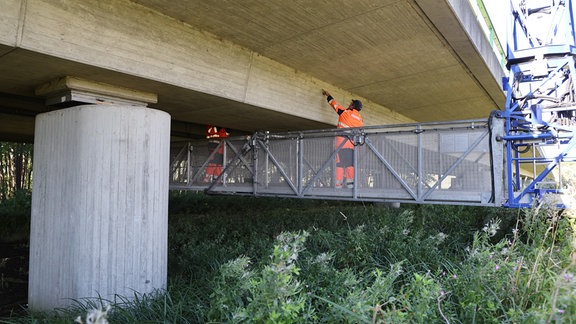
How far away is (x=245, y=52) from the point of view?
6566 millimetres

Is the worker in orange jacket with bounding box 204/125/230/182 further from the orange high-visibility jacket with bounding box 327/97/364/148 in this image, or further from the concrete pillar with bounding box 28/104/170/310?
the concrete pillar with bounding box 28/104/170/310

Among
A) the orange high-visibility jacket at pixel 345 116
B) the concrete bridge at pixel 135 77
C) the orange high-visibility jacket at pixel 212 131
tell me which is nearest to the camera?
the concrete bridge at pixel 135 77

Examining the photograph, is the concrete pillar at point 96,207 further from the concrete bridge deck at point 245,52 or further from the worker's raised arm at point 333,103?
the worker's raised arm at point 333,103

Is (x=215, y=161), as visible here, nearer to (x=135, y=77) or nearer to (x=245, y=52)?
(x=245, y=52)

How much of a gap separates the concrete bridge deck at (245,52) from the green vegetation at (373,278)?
2.59 m

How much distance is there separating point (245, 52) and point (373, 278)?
414 cm

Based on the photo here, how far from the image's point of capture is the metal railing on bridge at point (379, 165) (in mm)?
5711

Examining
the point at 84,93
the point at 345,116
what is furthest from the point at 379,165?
the point at 84,93

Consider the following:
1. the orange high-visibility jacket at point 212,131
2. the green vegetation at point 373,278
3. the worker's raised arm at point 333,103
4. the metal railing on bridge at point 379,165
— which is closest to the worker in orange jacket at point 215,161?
the metal railing on bridge at point 379,165

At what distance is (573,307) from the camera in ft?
7.64

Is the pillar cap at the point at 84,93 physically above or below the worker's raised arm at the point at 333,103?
below

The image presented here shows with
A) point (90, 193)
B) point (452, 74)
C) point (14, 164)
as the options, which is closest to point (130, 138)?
point (90, 193)

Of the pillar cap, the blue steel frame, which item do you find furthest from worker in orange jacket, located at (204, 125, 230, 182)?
the blue steel frame

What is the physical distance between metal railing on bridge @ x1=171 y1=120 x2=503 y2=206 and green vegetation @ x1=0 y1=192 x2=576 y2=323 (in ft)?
2.31
